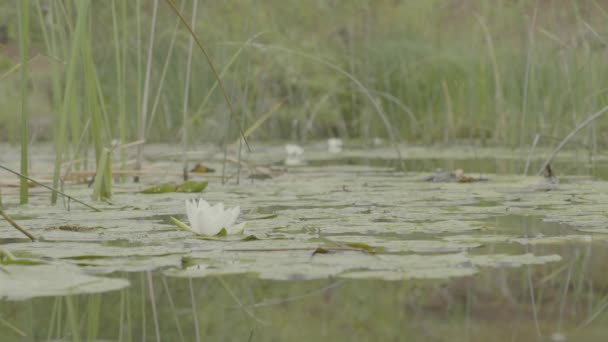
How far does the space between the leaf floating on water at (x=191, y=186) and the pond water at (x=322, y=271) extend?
1.18 feet

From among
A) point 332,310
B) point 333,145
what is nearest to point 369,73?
point 333,145

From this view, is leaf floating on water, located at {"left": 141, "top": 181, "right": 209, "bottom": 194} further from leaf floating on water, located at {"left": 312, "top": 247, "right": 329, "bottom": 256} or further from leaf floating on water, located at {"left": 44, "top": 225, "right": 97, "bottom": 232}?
leaf floating on water, located at {"left": 312, "top": 247, "right": 329, "bottom": 256}

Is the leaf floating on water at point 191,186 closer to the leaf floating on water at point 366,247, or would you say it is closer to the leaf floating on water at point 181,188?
the leaf floating on water at point 181,188

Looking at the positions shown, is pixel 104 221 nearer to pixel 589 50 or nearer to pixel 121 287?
pixel 121 287

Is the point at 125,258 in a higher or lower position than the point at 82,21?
lower

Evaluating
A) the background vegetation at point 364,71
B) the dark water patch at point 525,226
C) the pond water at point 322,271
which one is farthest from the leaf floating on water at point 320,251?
the background vegetation at point 364,71

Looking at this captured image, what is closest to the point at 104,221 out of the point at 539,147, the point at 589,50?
the point at 589,50

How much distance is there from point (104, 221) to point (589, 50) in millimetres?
2428

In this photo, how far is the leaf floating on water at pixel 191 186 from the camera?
3297mm

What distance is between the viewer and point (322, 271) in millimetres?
1576

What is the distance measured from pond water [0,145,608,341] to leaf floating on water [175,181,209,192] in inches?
14.2

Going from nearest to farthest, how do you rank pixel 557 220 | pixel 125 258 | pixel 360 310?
pixel 360 310 → pixel 125 258 → pixel 557 220

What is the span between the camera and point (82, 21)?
8.11ft

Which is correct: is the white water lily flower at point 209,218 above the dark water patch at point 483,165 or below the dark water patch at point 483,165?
below
